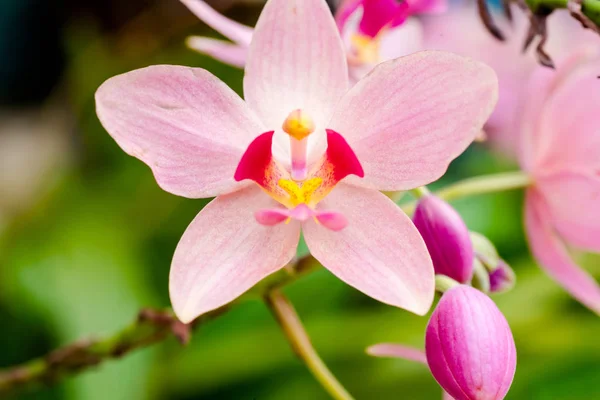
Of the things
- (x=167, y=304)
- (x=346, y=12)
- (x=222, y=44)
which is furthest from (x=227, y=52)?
(x=167, y=304)

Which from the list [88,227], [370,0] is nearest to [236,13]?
[88,227]

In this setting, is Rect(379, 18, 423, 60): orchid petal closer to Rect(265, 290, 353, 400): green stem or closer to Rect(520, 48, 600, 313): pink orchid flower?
Rect(520, 48, 600, 313): pink orchid flower

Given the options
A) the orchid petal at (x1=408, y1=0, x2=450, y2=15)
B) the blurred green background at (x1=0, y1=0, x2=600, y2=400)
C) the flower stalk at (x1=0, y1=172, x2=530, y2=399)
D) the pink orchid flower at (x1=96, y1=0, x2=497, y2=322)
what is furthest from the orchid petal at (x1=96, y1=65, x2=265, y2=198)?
the blurred green background at (x1=0, y1=0, x2=600, y2=400)

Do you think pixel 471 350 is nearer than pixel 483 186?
Yes

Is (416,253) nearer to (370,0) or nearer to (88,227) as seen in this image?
(370,0)

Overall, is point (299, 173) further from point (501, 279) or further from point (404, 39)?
point (404, 39)

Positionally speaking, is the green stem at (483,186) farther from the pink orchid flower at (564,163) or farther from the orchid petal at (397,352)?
the orchid petal at (397,352)
